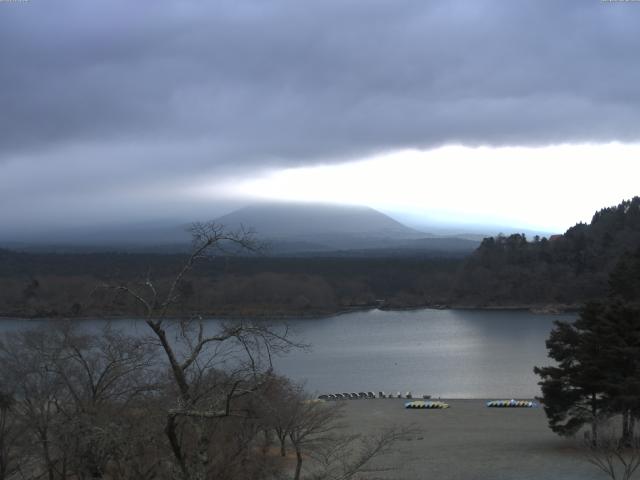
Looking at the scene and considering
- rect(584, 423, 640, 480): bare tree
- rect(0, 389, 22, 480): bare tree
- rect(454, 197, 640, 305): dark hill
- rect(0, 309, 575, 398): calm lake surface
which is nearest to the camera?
Answer: rect(0, 389, 22, 480): bare tree

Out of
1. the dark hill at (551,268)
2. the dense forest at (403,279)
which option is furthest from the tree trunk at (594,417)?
the dark hill at (551,268)

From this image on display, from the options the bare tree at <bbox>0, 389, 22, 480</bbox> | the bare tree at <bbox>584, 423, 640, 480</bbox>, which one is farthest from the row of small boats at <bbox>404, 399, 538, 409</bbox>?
the bare tree at <bbox>0, 389, 22, 480</bbox>

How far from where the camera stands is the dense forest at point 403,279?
6141 centimetres

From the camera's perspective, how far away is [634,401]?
1372cm

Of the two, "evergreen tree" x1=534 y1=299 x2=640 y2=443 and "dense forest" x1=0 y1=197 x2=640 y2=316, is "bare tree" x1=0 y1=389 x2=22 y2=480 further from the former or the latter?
"dense forest" x1=0 y1=197 x2=640 y2=316

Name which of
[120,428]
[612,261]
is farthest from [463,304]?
[120,428]

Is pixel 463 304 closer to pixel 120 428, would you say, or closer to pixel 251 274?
pixel 251 274

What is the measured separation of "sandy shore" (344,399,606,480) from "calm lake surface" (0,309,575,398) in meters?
3.72

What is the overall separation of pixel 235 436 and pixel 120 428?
194 inches

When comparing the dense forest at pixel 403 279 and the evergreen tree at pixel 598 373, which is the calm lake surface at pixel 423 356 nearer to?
the evergreen tree at pixel 598 373

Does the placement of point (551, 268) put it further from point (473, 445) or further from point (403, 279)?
point (473, 445)

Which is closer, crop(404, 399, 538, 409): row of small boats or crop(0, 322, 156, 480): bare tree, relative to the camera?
crop(0, 322, 156, 480): bare tree

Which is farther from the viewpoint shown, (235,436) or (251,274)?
(251,274)

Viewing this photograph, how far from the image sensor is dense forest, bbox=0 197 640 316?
201 feet
